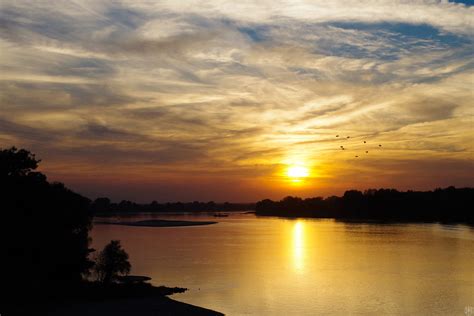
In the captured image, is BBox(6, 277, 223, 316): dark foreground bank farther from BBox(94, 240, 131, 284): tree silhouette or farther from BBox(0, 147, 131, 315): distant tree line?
BBox(94, 240, 131, 284): tree silhouette

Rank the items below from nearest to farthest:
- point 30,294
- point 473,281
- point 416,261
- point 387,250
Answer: point 30,294, point 473,281, point 416,261, point 387,250

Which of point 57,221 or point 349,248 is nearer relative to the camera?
point 57,221


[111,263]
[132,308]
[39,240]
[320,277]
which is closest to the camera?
[132,308]

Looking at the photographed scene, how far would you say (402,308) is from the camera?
47531 mm

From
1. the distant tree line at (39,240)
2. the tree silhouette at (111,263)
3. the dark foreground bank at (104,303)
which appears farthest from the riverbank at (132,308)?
the tree silhouette at (111,263)

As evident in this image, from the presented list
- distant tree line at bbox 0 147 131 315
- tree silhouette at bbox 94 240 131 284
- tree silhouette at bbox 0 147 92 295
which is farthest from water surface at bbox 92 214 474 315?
tree silhouette at bbox 0 147 92 295

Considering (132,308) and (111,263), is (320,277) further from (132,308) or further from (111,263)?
(132,308)

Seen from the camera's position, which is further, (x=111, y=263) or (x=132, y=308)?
(x=111, y=263)

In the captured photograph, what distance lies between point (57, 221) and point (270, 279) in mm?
28242

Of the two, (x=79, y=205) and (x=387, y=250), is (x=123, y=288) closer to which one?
(x=79, y=205)

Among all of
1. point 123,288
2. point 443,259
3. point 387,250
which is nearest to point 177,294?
point 123,288

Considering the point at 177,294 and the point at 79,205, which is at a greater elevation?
the point at 79,205

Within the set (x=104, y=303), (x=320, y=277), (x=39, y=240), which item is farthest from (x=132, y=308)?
(x=320, y=277)

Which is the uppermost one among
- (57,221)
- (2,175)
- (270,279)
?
(2,175)
